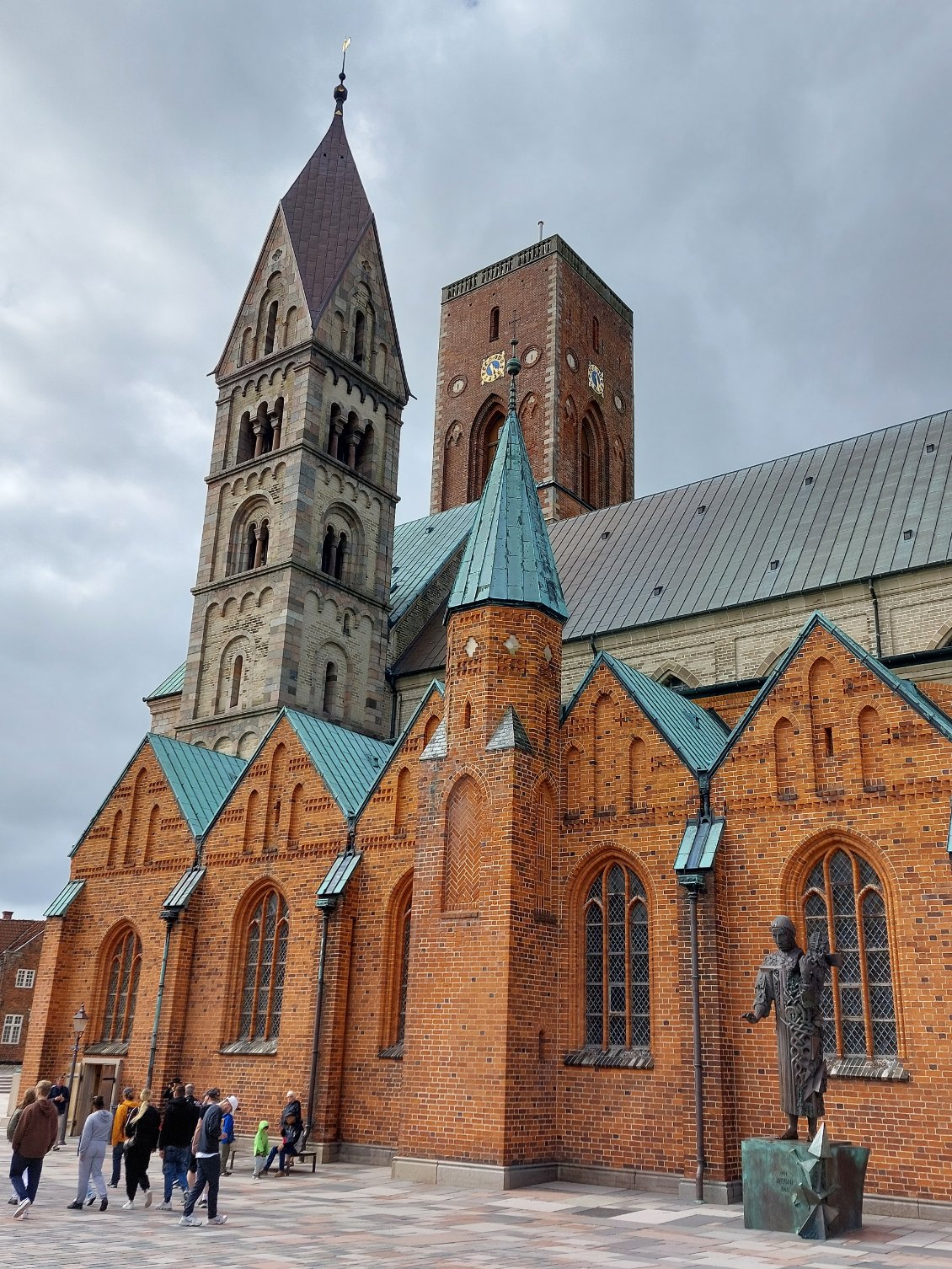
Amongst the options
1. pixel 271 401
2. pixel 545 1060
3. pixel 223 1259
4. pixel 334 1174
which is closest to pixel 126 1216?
pixel 223 1259

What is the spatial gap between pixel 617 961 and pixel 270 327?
86.6 feet

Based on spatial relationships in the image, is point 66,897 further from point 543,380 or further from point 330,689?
point 543,380

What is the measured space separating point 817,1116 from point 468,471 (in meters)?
43.6

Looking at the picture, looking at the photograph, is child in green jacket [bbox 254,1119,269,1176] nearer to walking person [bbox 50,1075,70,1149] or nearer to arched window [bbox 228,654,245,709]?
walking person [bbox 50,1075,70,1149]

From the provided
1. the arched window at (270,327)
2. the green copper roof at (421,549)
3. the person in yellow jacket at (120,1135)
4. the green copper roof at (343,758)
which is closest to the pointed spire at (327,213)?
the arched window at (270,327)

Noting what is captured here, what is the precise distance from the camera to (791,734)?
19.7 metres

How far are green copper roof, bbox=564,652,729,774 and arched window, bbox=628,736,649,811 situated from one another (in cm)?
54

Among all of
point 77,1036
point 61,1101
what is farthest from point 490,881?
point 77,1036

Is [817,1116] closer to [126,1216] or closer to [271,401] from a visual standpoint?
[126,1216]

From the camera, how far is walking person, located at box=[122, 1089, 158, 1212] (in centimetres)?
1606

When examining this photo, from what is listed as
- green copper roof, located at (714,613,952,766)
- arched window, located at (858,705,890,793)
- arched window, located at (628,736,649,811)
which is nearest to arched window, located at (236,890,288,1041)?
arched window, located at (628,736,649,811)

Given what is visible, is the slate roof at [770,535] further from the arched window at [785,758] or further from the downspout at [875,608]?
the arched window at [785,758]

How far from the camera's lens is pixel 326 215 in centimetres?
4141

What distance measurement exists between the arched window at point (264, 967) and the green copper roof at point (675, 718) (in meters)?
8.24
